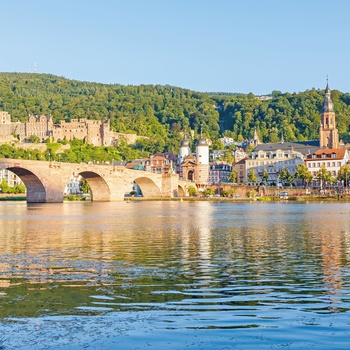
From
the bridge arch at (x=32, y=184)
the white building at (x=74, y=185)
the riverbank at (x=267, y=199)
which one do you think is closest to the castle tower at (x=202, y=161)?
the riverbank at (x=267, y=199)

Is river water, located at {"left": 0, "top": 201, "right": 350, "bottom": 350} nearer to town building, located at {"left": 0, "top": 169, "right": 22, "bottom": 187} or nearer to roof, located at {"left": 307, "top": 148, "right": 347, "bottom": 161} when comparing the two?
roof, located at {"left": 307, "top": 148, "right": 347, "bottom": 161}

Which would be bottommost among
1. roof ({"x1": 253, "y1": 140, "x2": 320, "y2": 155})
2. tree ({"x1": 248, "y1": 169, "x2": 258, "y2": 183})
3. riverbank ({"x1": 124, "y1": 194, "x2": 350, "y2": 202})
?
riverbank ({"x1": 124, "y1": 194, "x2": 350, "y2": 202})

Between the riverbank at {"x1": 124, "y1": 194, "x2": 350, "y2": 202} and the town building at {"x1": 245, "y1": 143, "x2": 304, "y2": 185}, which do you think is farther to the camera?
the town building at {"x1": 245, "y1": 143, "x2": 304, "y2": 185}

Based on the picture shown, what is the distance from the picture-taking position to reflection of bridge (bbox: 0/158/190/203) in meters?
80.2

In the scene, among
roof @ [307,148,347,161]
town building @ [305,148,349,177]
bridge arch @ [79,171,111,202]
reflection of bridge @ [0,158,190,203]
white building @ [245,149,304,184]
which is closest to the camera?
reflection of bridge @ [0,158,190,203]

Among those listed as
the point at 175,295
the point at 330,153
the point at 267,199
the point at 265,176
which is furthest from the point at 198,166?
the point at 175,295

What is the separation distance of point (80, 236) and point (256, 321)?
2018 centimetres

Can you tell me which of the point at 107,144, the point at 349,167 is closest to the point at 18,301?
the point at 349,167

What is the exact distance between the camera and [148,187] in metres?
118

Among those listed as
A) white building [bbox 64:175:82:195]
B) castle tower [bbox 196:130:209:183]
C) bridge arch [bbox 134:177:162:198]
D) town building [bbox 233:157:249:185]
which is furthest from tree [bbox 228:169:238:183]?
white building [bbox 64:175:82:195]

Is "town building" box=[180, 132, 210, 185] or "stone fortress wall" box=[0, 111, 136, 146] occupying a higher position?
"stone fortress wall" box=[0, 111, 136, 146]

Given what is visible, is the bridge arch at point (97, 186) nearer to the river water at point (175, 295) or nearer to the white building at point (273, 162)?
the white building at point (273, 162)

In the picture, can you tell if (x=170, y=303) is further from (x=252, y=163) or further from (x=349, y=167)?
(x=252, y=163)

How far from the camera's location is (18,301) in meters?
13.6
